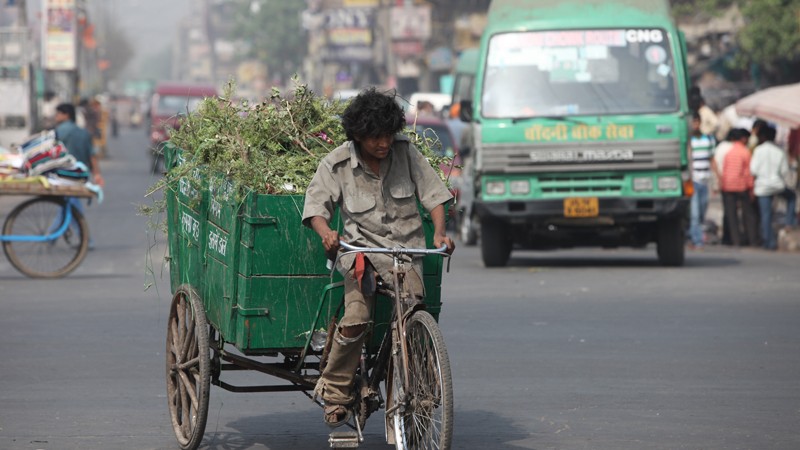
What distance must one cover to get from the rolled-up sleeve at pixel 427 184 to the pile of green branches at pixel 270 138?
0.51 meters

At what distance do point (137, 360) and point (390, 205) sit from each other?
12.9 feet

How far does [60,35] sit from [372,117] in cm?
5372


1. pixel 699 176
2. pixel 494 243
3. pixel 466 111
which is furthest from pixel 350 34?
pixel 466 111

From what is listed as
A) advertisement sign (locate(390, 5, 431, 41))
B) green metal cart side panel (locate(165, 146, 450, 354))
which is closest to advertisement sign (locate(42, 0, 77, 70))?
advertisement sign (locate(390, 5, 431, 41))

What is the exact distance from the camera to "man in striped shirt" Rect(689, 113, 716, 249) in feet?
63.1

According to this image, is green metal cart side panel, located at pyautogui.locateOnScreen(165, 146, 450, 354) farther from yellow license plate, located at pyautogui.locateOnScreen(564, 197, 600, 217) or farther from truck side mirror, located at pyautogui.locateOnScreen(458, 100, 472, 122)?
truck side mirror, located at pyautogui.locateOnScreen(458, 100, 472, 122)

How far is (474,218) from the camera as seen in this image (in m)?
18.8

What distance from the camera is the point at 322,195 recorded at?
578 cm

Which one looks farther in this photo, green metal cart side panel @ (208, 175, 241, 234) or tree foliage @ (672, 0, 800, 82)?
tree foliage @ (672, 0, 800, 82)

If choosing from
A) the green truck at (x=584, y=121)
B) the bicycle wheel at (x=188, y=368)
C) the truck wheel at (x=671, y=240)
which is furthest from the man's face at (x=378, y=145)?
the truck wheel at (x=671, y=240)

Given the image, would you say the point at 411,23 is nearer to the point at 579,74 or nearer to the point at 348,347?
the point at 579,74

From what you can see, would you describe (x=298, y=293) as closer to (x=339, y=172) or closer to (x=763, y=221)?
(x=339, y=172)

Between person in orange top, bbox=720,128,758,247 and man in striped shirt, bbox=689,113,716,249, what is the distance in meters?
0.27

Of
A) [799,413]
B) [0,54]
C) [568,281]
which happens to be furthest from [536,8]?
[0,54]
